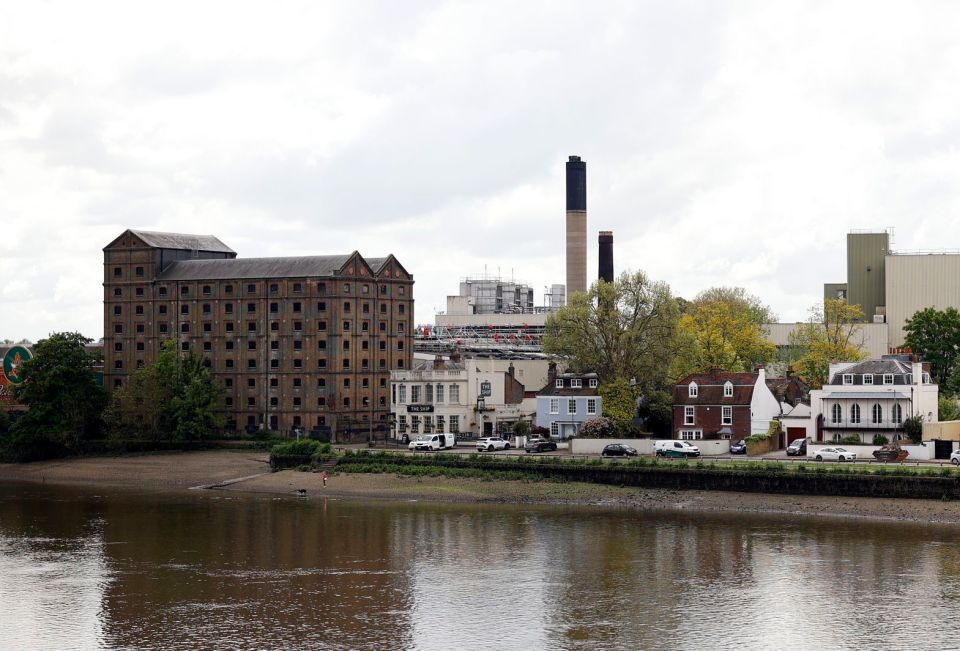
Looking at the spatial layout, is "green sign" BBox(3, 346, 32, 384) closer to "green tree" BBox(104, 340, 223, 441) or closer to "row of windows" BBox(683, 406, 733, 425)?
"green tree" BBox(104, 340, 223, 441)

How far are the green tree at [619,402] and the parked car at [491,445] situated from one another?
880 cm

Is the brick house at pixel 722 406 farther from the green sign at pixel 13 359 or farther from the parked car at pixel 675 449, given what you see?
the green sign at pixel 13 359

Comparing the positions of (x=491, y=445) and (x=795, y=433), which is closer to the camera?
(x=795, y=433)

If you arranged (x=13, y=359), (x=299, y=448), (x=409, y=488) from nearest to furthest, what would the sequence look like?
1. (x=409, y=488)
2. (x=299, y=448)
3. (x=13, y=359)

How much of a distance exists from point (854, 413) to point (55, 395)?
72762mm

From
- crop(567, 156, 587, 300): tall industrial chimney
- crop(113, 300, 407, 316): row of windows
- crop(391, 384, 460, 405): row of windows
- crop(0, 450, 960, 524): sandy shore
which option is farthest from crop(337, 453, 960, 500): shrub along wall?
crop(567, 156, 587, 300): tall industrial chimney

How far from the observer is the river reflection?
52.1m

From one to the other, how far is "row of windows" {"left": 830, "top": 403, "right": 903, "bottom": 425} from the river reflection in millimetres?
19504

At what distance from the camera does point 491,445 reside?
107 m

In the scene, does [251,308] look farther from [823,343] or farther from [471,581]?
[471,581]

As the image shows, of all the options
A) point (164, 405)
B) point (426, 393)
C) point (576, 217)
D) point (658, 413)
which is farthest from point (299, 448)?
point (576, 217)

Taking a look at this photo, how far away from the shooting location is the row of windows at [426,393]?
389 feet

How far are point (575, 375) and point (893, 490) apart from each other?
37.8 m

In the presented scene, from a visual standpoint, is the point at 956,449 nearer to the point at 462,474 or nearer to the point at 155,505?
the point at 462,474
